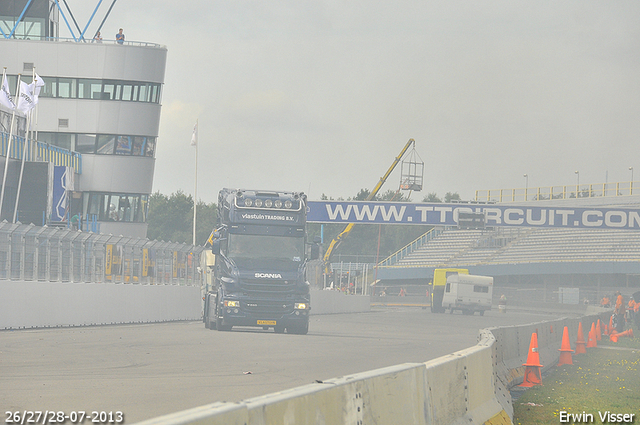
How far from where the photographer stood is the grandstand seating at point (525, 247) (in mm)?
74375

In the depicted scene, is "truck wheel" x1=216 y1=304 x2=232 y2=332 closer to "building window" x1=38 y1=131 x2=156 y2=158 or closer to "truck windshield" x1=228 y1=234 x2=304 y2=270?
"truck windshield" x1=228 y1=234 x2=304 y2=270

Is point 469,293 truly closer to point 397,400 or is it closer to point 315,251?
point 315,251

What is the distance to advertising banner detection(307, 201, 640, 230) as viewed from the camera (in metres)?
61.2

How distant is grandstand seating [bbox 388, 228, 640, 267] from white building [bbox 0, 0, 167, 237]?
3520 centimetres

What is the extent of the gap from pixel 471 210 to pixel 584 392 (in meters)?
48.2

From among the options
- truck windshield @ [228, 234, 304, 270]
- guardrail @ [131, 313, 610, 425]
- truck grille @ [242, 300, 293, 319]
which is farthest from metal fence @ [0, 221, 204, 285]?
guardrail @ [131, 313, 610, 425]

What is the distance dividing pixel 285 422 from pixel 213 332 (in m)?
20.5

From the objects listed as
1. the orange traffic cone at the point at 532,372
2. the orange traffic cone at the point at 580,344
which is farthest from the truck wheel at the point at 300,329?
the orange traffic cone at the point at 532,372

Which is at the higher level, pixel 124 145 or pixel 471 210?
pixel 124 145

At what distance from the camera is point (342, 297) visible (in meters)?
52.9

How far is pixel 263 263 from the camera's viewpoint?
24828 millimetres

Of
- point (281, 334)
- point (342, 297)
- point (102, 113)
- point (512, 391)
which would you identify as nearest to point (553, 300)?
point (342, 297)

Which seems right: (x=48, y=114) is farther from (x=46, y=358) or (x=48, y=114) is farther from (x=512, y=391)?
(x=512, y=391)

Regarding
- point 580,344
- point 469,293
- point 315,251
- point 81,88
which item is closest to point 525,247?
point 469,293
